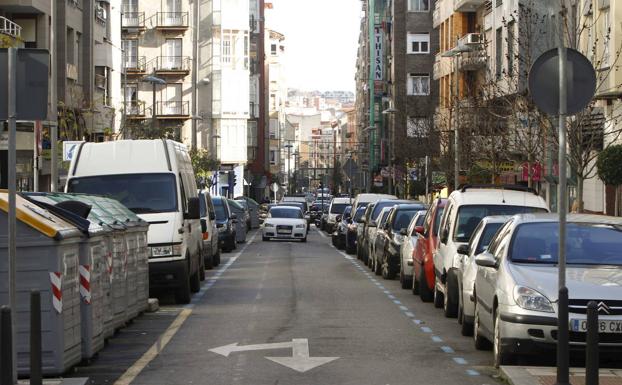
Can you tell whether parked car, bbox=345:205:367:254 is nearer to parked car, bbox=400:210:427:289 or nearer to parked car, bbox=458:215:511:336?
parked car, bbox=400:210:427:289

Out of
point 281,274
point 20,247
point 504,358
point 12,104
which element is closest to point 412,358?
point 504,358

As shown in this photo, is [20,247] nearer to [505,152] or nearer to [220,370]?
[220,370]

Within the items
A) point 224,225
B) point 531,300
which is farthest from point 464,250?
point 224,225

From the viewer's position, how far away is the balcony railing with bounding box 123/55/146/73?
301 ft

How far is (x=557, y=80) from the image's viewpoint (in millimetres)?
11719

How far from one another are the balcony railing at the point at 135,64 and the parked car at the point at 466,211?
7135 cm

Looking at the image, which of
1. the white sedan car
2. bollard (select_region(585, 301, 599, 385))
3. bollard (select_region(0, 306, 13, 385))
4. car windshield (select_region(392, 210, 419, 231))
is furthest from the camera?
the white sedan car

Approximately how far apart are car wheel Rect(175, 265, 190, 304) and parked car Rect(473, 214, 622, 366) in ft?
25.3

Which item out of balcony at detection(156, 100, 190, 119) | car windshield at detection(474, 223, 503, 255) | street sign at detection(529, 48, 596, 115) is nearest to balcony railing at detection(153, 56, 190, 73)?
balcony at detection(156, 100, 190, 119)

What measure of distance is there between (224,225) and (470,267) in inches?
1127

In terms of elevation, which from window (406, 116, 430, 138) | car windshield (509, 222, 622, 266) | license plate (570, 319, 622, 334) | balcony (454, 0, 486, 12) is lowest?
license plate (570, 319, 622, 334)

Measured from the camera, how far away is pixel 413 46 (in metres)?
95.6

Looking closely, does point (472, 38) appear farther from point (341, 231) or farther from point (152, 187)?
point (152, 187)

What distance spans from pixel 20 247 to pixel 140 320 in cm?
690
